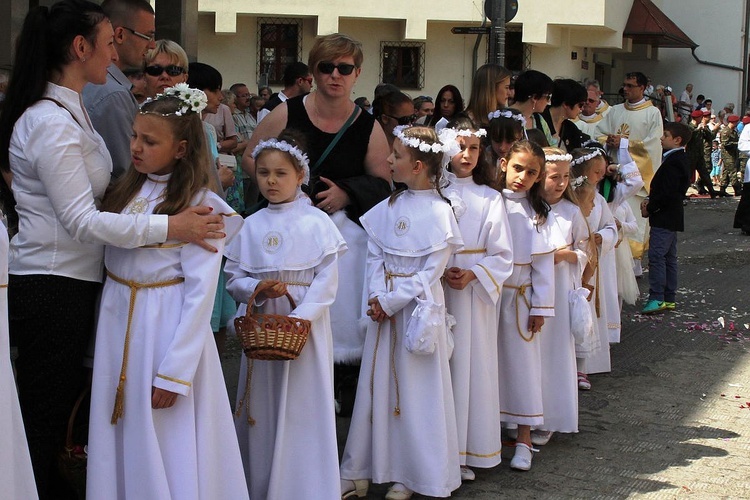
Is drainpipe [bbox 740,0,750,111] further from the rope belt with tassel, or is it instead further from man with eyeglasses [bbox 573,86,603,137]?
the rope belt with tassel

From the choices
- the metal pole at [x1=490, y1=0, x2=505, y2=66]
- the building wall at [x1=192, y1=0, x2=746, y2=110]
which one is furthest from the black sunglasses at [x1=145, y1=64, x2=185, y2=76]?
the building wall at [x1=192, y1=0, x2=746, y2=110]

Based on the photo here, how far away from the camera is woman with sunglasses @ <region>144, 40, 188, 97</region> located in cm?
564

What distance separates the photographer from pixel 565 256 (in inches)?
261

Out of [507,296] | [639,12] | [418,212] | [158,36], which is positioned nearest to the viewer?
[418,212]

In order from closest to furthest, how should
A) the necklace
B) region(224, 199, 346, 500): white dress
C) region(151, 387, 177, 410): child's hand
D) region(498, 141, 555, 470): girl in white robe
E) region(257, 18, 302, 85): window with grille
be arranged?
1. region(151, 387, 177, 410): child's hand
2. the necklace
3. region(224, 199, 346, 500): white dress
4. region(498, 141, 555, 470): girl in white robe
5. region(257, 18, 302, 85): window with grille

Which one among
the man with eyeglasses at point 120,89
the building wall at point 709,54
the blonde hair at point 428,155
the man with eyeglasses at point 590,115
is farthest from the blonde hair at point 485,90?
the building wall at point 709,54

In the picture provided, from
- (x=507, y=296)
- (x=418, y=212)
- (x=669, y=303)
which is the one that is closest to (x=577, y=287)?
(x=507, y=296)

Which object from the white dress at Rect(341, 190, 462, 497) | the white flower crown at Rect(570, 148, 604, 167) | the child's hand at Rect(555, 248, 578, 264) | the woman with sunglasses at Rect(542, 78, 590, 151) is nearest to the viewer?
the white dress at Rect(341, 190, 462, 497)

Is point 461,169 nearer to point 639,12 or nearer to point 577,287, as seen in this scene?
point 577,287

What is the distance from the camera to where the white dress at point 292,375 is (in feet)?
15.5

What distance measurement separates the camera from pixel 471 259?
18.4ft

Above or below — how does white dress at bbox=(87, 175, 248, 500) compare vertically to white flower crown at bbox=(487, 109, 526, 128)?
below

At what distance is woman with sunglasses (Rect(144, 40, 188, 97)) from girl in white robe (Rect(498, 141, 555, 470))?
1.89 meters

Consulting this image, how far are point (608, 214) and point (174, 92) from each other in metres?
4.69
